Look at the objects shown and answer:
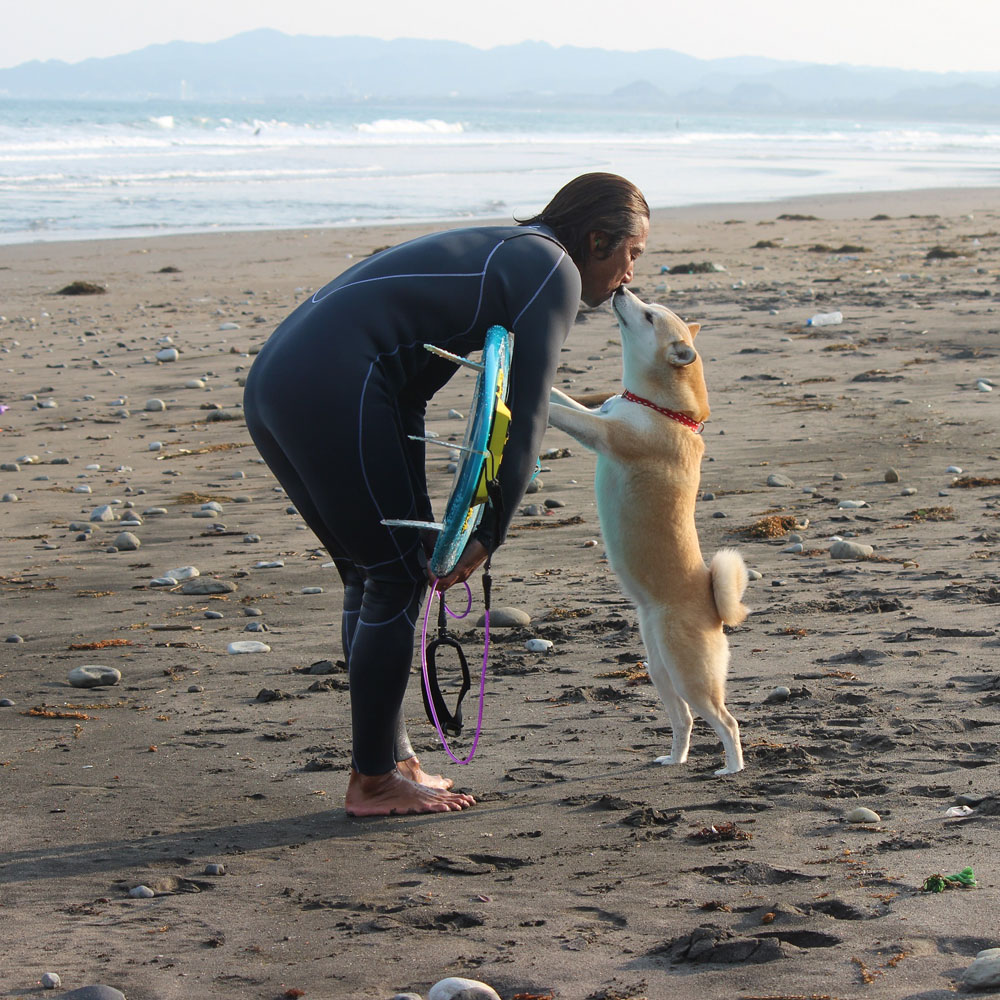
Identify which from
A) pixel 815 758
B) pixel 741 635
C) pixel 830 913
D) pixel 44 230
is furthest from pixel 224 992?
pixel 44 230

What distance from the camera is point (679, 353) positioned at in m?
4.12

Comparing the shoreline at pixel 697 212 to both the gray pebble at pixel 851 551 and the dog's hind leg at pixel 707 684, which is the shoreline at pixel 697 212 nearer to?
the gray pebble at pixel 851 551

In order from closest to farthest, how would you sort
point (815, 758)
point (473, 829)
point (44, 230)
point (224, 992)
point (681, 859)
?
point (224, 992) < point (681, 859) < point (473, 829) < point (815, 758) < point (44, 230)

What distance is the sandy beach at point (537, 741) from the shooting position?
2486mm

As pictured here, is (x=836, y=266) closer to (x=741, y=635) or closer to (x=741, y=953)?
(x=741, y=635)

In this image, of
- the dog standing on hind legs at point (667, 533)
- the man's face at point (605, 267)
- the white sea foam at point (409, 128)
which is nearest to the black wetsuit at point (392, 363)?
the man's face at point (605, 267)

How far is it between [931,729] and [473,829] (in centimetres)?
138

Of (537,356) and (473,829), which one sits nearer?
(537,356)

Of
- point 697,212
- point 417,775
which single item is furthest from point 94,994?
point 697,212

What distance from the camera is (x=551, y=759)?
3729 mm

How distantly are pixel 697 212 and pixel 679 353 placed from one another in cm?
2075

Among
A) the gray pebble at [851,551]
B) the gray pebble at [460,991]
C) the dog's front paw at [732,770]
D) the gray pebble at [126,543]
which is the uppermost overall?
the gray pebble at [851,551]

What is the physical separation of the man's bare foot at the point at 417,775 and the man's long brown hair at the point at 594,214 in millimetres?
1450

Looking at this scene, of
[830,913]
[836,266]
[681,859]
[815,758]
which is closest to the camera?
[830,913]
